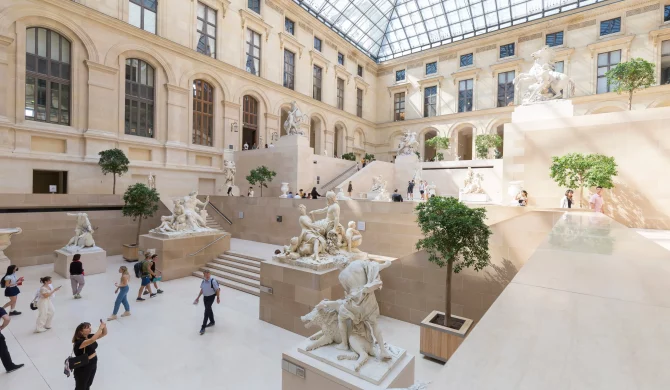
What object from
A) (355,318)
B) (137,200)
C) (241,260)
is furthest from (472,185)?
(137,200)

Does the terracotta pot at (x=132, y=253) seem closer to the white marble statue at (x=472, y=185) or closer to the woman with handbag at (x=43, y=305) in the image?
the woman with handbag at (x=43, y=305)

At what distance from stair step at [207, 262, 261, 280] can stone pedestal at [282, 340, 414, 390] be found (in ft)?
22.5

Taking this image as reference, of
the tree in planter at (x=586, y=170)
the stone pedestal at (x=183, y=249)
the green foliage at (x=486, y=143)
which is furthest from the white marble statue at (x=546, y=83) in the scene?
the green foliage at (x=486, y=143)

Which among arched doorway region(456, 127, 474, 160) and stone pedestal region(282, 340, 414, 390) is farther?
arched doorway region(456, 127, 474, 160)

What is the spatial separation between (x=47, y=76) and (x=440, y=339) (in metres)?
20.6

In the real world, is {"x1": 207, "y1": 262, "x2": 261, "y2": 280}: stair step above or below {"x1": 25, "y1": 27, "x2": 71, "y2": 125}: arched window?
below

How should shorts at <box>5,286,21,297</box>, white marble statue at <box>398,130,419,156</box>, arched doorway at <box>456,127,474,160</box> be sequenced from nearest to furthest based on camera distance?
1. shorts at <box>5,286,21,297</box>
2. white marble statue at <box>398,130,419,156</box>
3. arched doorway at <box>456,127,474,160</box>

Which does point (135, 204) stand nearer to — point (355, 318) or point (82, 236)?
point (82, 236)

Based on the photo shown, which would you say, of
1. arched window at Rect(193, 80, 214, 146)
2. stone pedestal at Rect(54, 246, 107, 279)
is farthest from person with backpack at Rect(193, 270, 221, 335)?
arched window at Rect(193, 80, 214, 146)

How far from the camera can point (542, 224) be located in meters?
7.35

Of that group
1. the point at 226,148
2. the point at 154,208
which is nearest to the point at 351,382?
the point at 154,208

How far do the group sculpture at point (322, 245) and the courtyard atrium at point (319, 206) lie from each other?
0.26 ft

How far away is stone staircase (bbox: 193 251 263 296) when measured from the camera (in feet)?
34.8

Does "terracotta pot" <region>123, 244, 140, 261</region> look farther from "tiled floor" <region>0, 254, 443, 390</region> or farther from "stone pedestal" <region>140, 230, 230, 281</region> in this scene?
"tiled floor" <region>0, 254, 443, 390</region>
